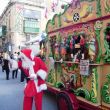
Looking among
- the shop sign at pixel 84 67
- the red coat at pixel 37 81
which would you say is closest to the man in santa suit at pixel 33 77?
the red coat at pixel 37 81

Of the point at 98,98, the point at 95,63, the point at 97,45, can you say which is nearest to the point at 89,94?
the point at 98,98

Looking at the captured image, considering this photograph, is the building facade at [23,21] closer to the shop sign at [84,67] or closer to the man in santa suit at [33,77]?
the man in santa suit at [33,77]

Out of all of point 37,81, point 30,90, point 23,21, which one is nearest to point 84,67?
point 37,81

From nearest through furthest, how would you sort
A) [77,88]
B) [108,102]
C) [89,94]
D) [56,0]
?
[108,102] → [89,94] → [77,88] → [56,0]

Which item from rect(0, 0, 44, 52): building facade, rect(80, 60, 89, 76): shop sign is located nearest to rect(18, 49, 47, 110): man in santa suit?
rect(80, 60, 89, 76): shop sign

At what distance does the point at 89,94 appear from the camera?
5.33m

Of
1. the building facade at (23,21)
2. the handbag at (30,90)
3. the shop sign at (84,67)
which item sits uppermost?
the building facade at (23,21)

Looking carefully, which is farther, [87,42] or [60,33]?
[60,33]

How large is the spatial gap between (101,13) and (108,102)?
1.73 meters

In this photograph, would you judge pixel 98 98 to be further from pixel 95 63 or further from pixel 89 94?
pixel 95 63

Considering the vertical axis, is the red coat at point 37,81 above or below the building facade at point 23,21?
below

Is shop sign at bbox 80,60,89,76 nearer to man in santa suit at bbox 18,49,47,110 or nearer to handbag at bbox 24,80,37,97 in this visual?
man in santa suit at bbox 18,49,47,110

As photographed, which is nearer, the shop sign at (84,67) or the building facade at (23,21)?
the shop sign at (84,67)

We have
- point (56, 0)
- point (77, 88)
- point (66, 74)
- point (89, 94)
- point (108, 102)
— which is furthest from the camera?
point (56, 0)
